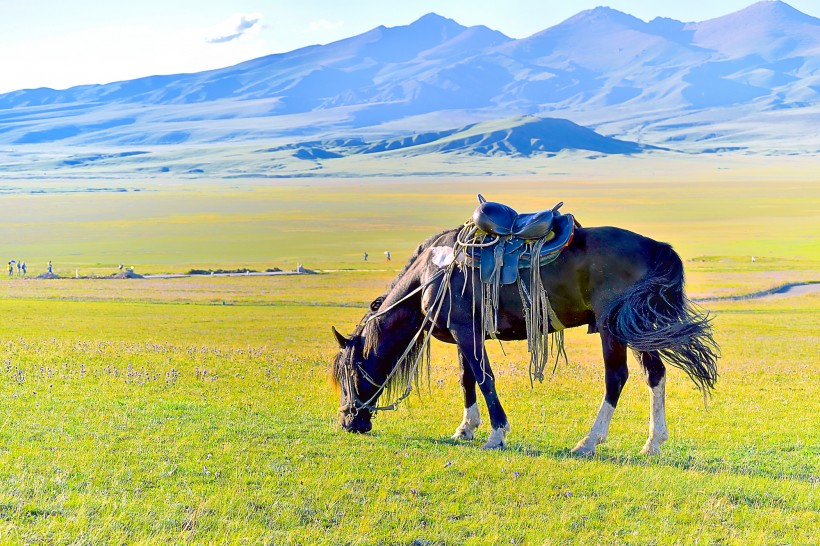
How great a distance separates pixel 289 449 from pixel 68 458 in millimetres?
2374

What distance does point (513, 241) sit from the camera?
10.5m

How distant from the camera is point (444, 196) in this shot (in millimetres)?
155000

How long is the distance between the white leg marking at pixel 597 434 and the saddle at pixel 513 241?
1.96 metres

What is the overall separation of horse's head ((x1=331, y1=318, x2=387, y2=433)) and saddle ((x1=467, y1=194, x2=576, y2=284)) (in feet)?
6.38

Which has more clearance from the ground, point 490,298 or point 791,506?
point 490,298

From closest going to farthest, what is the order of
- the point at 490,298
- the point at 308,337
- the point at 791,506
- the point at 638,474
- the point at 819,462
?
the point at 791,506 → the point at 638,474 → the point at 819,462 → the point at 490,298 → the point at 308,337

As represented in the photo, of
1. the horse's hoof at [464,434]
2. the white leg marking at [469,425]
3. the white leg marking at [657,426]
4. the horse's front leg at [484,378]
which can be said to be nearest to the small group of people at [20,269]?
the white leg marking at [469,425]

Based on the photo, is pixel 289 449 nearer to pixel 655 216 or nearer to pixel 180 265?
pixel 180 265

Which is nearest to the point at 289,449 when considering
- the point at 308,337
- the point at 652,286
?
the point at 652,286

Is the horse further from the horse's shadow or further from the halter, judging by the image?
the horse's shadow

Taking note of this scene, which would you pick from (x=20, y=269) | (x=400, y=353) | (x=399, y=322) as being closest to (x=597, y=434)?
(x=400, y=353)

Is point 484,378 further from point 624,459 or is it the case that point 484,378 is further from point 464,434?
point 624,459

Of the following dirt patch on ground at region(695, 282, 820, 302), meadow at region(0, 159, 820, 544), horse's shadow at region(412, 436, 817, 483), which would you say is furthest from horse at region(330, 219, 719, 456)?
dirt patch on ground at region(695, 282, 820, 302)

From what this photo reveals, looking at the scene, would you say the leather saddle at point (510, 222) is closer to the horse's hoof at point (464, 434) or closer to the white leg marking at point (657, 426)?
the white leg marking at point (657, 426)
